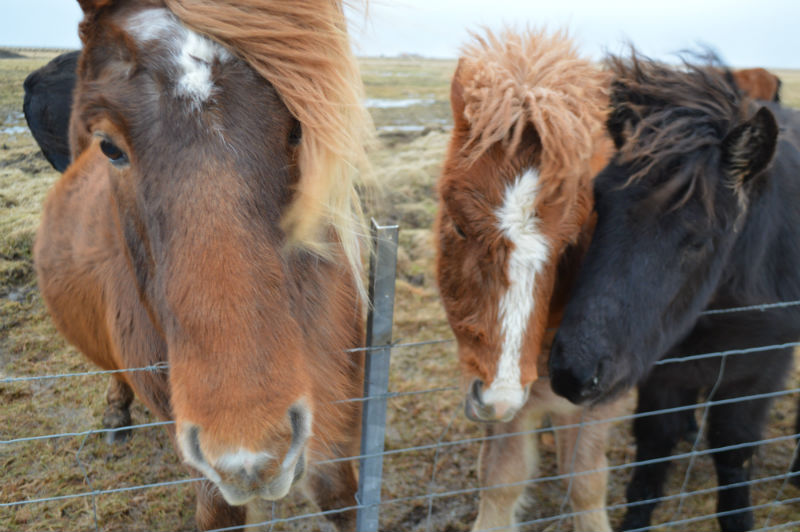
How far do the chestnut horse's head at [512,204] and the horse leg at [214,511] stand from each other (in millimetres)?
1127

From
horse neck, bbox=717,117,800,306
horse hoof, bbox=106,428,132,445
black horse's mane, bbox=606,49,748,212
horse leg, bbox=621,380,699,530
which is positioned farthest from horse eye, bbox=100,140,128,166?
horse leg, bbox=621,380,699,530

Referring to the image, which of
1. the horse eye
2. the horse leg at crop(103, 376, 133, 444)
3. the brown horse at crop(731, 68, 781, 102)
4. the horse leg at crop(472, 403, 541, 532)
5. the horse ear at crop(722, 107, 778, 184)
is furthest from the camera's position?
the horse leg at crop(103, 376, 133, 444)

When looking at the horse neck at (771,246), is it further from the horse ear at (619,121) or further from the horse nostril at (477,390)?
the horse nostril at (477,390)

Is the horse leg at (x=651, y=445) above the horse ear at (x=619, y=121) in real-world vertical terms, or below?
below

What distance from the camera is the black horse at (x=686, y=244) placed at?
84.7 inches

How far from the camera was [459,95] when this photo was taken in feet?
8.29

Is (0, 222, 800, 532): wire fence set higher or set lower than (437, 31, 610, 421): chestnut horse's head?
lower

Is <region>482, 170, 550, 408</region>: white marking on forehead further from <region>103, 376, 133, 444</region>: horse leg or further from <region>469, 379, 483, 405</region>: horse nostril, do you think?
<region>103, 376, 133, 444</region>: horse leg

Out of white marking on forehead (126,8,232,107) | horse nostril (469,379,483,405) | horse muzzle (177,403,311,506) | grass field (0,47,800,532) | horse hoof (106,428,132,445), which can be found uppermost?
white marking on forehead (126,8,232,107)

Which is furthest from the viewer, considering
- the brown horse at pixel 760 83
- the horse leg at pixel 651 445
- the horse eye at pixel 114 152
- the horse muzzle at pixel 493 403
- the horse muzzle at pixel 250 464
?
the brown horse at pixel 760 83

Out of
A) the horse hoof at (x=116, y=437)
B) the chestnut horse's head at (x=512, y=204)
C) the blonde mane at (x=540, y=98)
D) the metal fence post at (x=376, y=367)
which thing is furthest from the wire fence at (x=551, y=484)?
the blonde mane at (x=540, y=98)

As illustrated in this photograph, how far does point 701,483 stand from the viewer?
142 inches

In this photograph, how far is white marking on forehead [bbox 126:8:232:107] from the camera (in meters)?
1.45

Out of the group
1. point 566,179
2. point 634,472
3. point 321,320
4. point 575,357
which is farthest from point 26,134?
point 634,472
